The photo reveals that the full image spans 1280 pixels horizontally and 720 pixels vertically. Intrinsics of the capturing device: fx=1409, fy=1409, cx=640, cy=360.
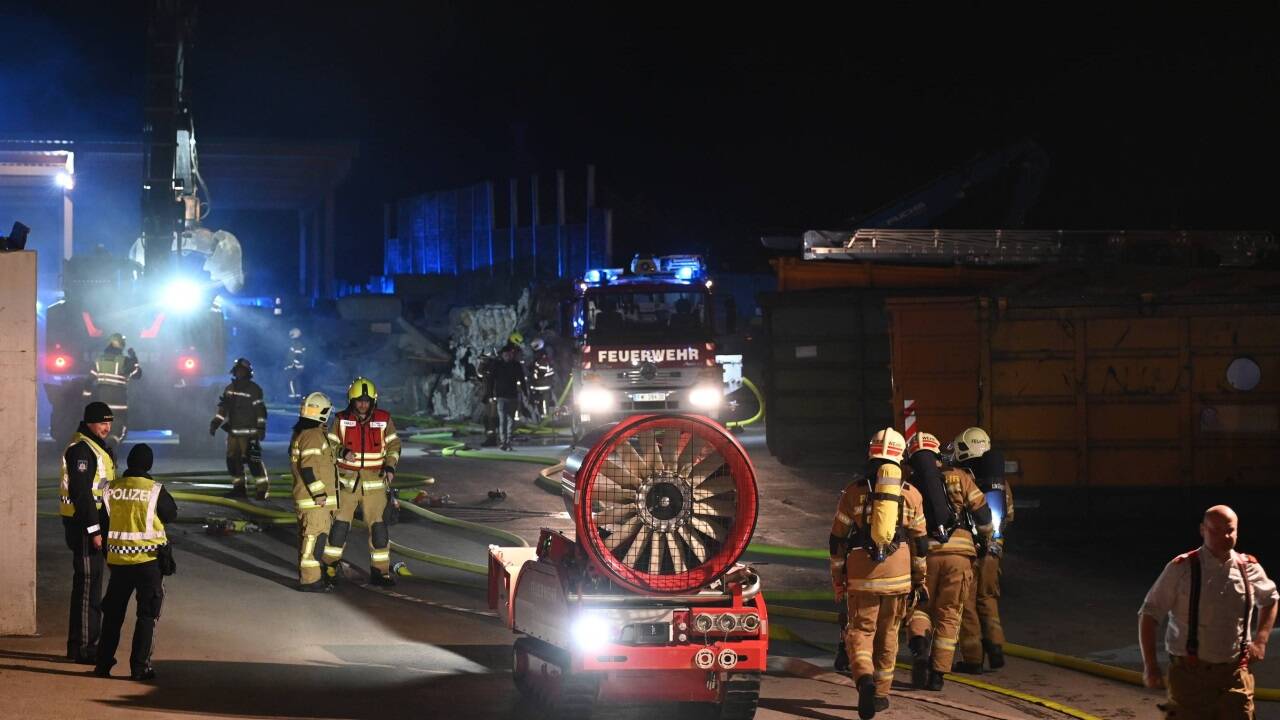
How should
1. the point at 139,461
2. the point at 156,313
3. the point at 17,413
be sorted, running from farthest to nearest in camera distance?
the point at 156,313
the point at 17,413
the point at 139,461

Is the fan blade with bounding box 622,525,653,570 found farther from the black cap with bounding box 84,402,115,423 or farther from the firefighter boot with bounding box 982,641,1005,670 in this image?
the black cap with bounding box 84,402,115,423

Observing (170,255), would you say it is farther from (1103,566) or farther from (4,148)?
(4,148)

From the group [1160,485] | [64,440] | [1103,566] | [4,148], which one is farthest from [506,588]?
[4,148]

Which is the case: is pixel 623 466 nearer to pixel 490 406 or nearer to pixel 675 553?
pixel 675 553

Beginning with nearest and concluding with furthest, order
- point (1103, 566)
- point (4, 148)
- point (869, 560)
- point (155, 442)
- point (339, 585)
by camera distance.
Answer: point (869, 560), point (339, 585), point (1103, 566), point (155, 442), point (4, 148)

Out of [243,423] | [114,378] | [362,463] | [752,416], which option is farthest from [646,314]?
[362,463]

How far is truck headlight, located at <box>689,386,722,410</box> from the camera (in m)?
21.5

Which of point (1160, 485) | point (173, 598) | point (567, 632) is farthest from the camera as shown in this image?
point (1160, 485)

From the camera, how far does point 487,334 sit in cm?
3344

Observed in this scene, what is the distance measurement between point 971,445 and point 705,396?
38.4ft

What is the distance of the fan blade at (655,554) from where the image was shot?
Result: 773cm

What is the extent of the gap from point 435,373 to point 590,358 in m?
12.5

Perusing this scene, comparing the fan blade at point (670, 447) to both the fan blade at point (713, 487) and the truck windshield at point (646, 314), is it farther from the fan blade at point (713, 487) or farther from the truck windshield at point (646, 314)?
the truck windshield at point (646, 314)

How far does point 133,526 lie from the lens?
8648 millimetres
